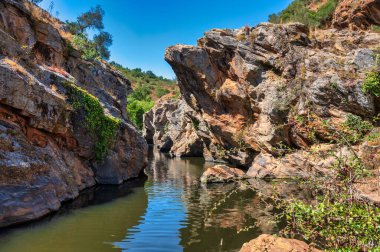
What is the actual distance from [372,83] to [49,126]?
2374cm

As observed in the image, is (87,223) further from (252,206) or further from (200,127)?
(200,127)

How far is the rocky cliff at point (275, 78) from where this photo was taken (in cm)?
2742

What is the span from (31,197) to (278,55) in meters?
27.1

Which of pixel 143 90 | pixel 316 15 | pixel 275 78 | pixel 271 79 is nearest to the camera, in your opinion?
pixel 275 78

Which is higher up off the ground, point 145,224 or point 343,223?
point 343,223

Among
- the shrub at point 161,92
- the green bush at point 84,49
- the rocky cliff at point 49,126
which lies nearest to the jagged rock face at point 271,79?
the green bush at point 84,49

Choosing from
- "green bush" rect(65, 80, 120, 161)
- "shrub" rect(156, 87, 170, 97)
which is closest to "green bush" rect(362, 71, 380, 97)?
"green bush" rect(65, 80, 120, 161)

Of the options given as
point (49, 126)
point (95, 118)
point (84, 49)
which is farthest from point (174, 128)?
point (49, 126)

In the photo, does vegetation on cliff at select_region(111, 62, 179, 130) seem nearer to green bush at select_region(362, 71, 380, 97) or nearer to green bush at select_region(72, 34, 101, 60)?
green bush at select_region(72, 34, 101, 60)

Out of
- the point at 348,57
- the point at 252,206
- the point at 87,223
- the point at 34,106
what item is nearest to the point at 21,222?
the point at 87,223

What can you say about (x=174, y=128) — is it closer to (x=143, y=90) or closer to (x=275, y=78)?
(x=275, y=78)

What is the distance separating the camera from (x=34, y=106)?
704 inches

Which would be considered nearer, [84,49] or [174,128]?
[84,49]

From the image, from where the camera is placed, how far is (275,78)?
33062 mm
